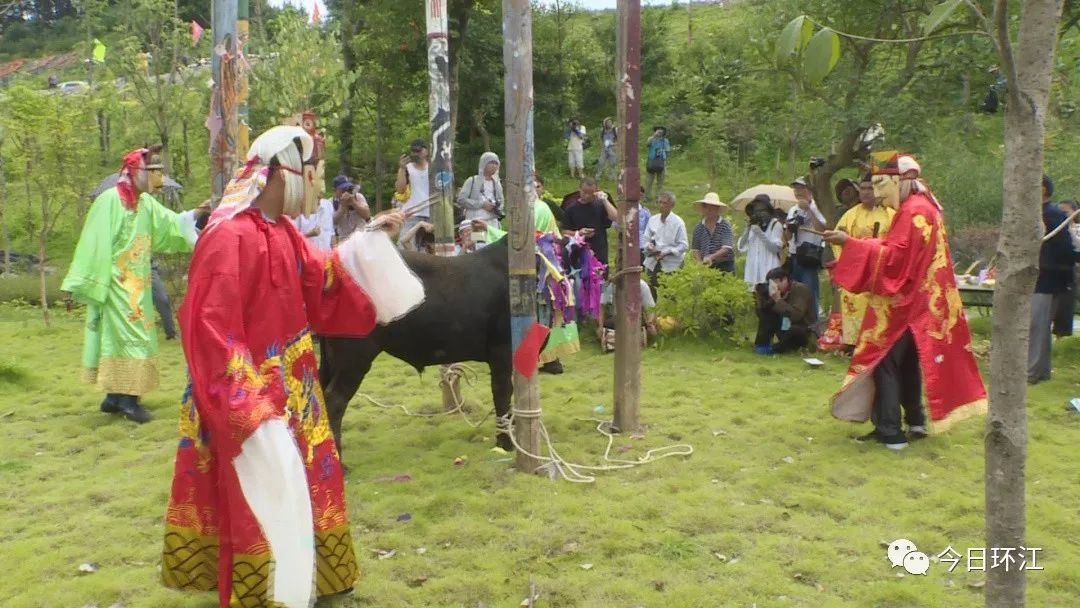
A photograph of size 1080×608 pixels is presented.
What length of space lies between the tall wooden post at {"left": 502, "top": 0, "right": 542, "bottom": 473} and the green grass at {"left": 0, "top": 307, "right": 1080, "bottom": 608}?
0.40 meters

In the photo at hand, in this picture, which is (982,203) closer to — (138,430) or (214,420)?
(138,430)

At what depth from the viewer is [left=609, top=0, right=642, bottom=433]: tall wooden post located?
598cm

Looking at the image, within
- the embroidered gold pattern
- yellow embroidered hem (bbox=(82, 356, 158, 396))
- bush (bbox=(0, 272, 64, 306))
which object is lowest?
bush (bbox=(0, 272, 64, 306))

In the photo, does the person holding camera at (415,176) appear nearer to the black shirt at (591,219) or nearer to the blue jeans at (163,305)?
the black shirt at (591,219)

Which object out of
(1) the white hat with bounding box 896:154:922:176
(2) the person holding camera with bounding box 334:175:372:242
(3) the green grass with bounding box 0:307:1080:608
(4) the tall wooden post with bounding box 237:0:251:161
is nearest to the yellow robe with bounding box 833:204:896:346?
(3) the green grass with bounding box 0:307:1080:608

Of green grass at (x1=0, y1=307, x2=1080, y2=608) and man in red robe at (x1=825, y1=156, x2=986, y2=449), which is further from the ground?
man in red robe at (x1=825, y1=156, x2=986, y2=449)

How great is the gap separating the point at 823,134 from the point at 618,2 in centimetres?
926

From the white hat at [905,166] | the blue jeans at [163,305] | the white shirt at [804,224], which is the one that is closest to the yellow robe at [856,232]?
the white shirt at [804,224]

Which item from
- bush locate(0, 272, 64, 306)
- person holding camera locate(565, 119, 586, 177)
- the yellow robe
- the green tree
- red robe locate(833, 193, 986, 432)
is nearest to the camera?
red robe locate(833, 193, 986, 432)

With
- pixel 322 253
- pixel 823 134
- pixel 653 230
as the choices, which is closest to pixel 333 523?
pixel 322 253

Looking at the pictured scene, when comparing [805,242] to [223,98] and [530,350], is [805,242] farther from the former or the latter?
[223,98]

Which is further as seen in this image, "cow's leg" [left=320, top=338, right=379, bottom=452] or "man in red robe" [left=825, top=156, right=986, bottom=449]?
"man in red robe" [left=825, top=156, right=986, bottom=449]

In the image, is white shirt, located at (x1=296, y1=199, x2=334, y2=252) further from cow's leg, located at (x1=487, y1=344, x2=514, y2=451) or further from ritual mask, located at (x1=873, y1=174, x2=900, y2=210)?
ritual mask, located at (x1=873, y1=174, x2=900, y2=210)

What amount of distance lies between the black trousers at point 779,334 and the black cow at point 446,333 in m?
4.14
